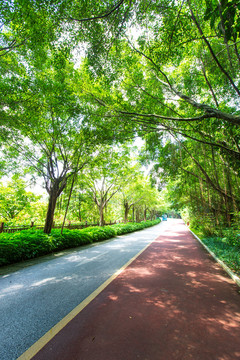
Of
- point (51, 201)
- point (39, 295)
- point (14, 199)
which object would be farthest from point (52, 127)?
point (14, 199)

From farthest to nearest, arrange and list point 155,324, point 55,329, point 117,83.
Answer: point 117,83
point 155,324
point 55,329

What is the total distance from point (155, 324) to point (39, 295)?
264 centimetres

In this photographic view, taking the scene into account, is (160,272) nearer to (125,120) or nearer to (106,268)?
(106,268)

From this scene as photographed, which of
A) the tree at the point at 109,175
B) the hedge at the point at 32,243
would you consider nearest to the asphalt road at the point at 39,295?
the hedge at the point at 32,243

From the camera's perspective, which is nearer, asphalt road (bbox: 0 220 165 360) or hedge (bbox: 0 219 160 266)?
asphalt road (bbox: 0 220 165 360)

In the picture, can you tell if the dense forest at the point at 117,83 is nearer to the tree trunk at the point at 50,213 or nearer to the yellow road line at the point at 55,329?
the tree trunk at the point at 50,213

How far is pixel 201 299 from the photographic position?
3561mm

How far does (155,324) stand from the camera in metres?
2.68

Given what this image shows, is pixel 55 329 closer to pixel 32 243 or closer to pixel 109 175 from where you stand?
pixel 32 243

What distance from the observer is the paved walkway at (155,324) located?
83.2 inches

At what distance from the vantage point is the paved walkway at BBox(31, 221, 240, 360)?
2.11m

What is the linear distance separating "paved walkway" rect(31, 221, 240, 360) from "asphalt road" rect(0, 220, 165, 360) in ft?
1.23

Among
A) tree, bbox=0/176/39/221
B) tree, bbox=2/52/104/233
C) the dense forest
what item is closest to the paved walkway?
the dense forest

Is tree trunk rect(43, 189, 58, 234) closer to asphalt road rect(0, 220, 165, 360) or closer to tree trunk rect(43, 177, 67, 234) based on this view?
tree trunk rect(43, 177, 67, 234)
